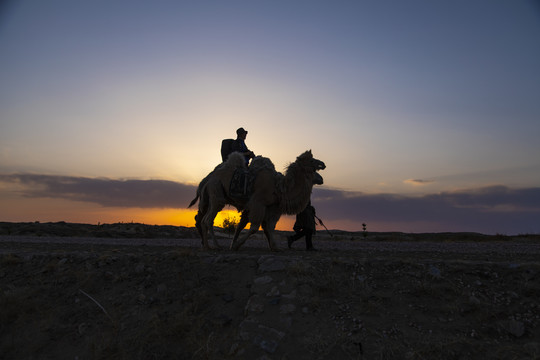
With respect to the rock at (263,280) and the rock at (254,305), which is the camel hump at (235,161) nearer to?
the rock at (263,280)

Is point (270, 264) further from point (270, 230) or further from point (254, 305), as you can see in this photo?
point (270, 230)

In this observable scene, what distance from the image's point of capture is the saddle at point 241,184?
1111 cm

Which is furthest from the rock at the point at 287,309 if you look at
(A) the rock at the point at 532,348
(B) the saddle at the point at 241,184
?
Result: (B) the saddle at the point at 241,184

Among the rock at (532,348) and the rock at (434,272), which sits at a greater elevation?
the rock at (434,272)

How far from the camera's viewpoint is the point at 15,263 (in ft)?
32.8

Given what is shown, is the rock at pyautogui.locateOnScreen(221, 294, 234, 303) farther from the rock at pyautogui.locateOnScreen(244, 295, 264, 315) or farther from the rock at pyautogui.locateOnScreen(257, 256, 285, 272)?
the rock at pyautogui.locateOnScreen(257, 256, 285, 272)

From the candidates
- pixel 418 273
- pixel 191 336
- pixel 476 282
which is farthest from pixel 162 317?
pixel 476 282

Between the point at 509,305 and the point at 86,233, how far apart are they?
24092 millimetres

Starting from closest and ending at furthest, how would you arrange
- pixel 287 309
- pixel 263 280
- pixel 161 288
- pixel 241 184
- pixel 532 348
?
Answer: 1. pixel 532 348
2. pixel 287 309
3. pixel 263 280
4. pixel 161 288
5. pixel 241 184

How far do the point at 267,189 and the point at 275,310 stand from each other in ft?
15.2

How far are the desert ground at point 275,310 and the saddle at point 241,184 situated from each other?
2.59 meters

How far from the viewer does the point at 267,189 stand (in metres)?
11.2

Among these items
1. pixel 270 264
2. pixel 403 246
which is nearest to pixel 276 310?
pixel 270 264

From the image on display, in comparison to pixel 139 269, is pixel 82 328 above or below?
below
